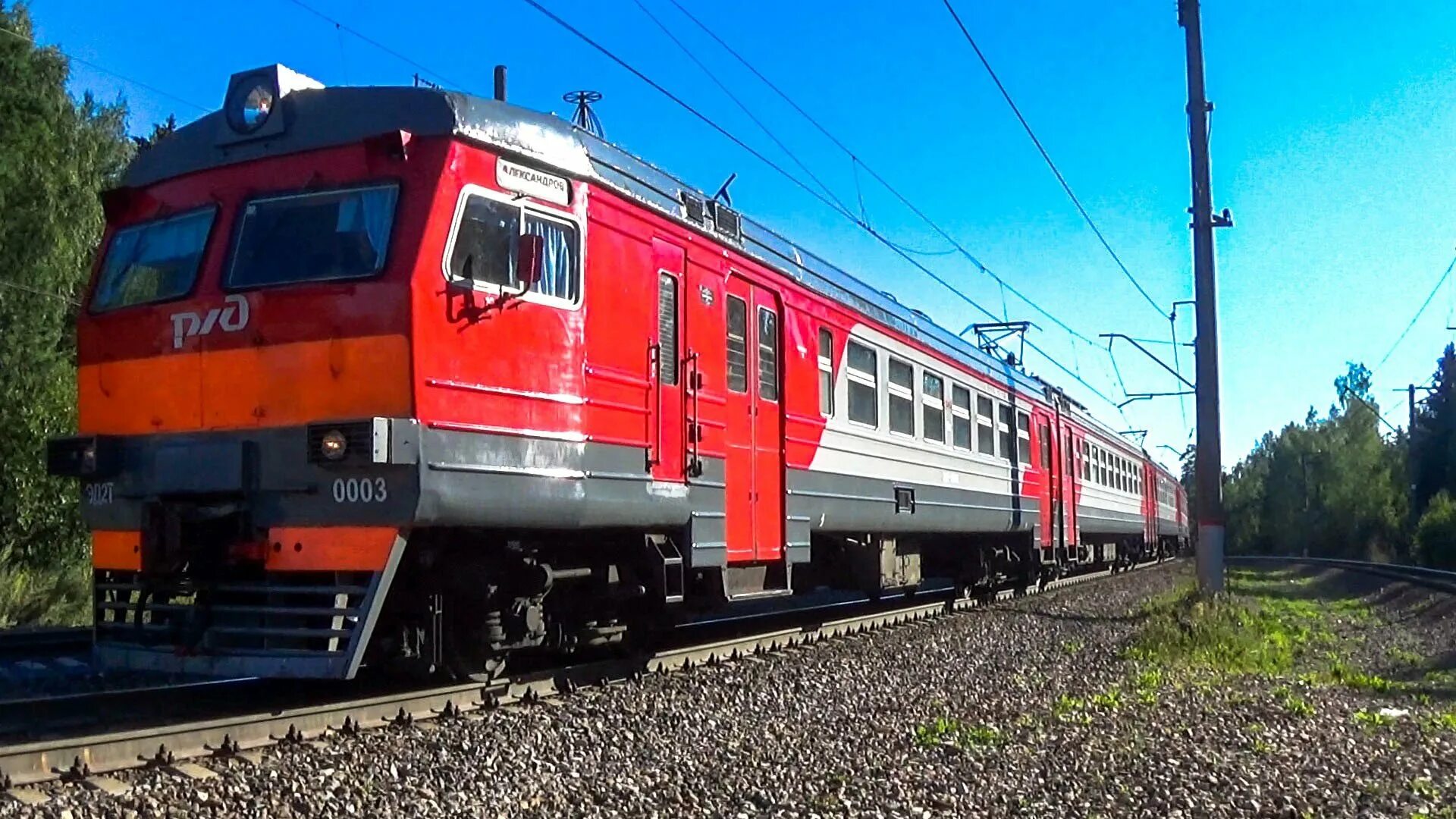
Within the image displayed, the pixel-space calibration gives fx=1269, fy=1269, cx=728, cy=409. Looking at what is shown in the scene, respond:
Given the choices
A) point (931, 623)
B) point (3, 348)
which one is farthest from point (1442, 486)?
point (3, 348)

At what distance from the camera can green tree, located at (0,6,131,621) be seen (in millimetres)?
17719

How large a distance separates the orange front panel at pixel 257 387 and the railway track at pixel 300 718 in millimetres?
1538

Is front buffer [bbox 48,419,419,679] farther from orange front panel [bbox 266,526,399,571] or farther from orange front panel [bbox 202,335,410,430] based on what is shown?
orange front panel [bbox 202,335,410,430]

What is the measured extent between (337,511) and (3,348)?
14962 mm

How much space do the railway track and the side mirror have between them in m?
2.38

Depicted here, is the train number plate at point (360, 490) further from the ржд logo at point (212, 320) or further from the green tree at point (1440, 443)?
the green tree at point (1440, 443)

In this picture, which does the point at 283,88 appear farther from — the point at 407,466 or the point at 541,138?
the point at 407,466

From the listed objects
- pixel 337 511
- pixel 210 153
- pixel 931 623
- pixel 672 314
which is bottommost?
pixel 931 623

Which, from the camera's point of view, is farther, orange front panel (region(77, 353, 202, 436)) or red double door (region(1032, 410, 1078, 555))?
red double door (region(1032, 410, 1078, 555))

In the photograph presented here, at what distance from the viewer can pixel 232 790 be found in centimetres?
520

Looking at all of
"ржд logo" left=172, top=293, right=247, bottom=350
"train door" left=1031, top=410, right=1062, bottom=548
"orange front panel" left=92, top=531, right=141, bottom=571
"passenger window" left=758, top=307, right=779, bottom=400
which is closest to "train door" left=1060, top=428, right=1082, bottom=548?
"train door" left=1031, top=410, right=1062, bottom=548

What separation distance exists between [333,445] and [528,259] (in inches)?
59.7

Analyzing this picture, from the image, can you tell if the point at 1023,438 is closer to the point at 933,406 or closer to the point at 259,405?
the point at 933,406

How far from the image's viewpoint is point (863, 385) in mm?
12453
